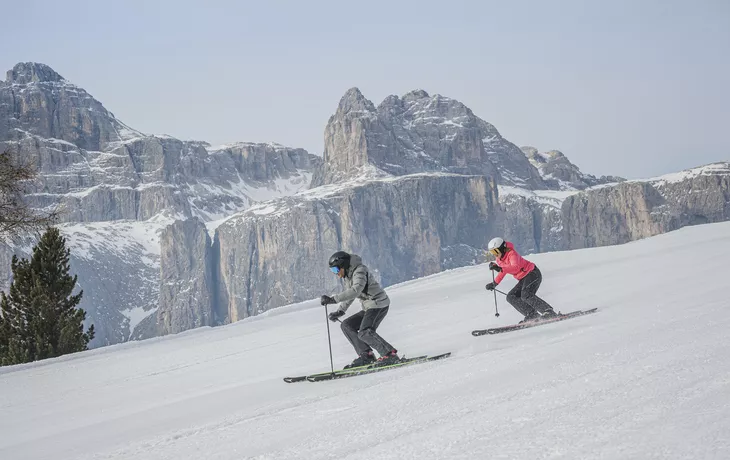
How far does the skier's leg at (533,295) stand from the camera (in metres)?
12.8

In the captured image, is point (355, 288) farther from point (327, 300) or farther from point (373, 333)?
point (373, 333)

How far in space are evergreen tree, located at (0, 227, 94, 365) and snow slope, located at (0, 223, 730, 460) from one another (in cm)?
807

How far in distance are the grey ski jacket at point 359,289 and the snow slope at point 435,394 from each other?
1297mm

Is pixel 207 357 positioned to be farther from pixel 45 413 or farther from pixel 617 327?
pixel 617 327

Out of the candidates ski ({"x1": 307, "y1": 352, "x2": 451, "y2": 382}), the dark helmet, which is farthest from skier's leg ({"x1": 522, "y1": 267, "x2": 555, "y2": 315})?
the dark helmet

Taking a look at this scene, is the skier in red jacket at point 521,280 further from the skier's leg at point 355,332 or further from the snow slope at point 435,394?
the skier's leg at point 355,332

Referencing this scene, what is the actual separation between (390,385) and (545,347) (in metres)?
2.43

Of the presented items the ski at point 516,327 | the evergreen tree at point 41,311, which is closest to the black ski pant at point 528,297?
the ski at point 516,327

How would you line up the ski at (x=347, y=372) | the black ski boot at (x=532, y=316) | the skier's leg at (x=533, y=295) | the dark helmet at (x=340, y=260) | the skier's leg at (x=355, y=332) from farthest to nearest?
the skier's leg at (x=533, y=295) < the black ski boot at (x=532, y=316) < the skier's leg at (x=355, y=332) < the dark helmet at (x=340, y=260) < the ski at (x=347, y=372)

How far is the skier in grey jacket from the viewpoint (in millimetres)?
10172

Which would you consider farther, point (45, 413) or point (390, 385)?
point (45, 413)

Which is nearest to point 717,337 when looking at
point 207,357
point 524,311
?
point 524,311

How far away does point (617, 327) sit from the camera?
1041cm

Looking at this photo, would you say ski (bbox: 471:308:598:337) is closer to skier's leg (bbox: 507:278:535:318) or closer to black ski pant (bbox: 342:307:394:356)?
skier's leg (bbox: 507:278:535:318)
